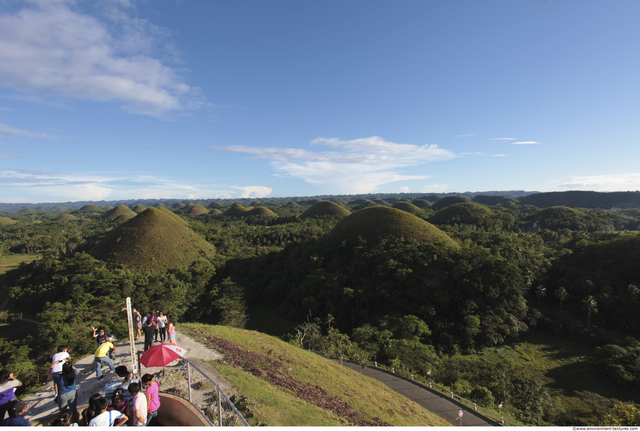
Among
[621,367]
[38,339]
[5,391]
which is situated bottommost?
[621,367]

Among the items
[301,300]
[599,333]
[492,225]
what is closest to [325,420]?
[301,300]

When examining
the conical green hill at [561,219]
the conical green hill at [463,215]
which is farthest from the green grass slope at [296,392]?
the conical green hill at [561,219]

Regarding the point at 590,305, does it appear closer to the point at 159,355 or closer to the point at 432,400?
the point at 432,400

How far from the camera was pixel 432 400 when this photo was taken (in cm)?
1455

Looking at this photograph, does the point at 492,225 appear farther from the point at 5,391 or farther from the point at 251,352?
the point at 5,391

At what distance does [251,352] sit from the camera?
1304 cm

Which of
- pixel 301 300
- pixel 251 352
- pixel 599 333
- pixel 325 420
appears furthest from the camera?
pixel 301 300

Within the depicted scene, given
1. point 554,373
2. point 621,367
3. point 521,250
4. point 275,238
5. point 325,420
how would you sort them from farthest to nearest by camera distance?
point 275,238 < point 521,250 < point 554,373 < point 621,367 < point 325,420

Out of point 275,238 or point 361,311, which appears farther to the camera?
point 275,238

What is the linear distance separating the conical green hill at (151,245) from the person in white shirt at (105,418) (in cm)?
3465

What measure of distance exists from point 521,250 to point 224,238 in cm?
5026

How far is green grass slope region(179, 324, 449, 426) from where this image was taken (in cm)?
786

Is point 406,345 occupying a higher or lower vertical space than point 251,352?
lower

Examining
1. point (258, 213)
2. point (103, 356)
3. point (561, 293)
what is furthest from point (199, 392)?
point (258, 213)
